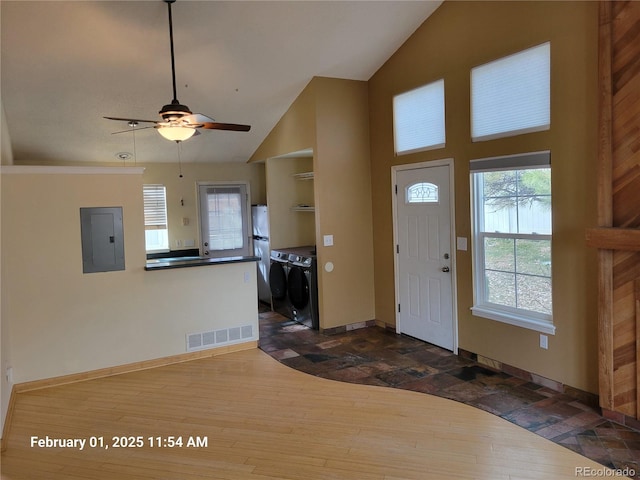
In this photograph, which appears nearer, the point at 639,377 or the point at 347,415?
the point at 639,377

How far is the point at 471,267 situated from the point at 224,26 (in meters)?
3.25

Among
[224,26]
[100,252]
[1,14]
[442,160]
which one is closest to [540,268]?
[442,160]

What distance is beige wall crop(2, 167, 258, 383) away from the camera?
402cm

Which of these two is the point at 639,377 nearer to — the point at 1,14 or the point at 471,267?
the point at 471,267

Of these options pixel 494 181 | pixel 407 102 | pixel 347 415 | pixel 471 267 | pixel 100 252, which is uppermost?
pixel 407 102

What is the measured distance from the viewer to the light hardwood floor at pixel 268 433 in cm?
274

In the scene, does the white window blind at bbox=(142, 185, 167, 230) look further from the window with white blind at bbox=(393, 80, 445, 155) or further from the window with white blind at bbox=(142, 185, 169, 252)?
the window with white blind at bbox=(393, 80, 445, 155)

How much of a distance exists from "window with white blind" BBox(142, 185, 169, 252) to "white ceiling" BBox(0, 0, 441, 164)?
37.3 inches

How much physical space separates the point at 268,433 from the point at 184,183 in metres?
4.85

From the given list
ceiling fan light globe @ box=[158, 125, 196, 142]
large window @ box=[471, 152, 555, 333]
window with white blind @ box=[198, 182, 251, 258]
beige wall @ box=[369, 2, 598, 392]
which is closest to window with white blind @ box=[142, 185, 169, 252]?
window with white blind @ box=[198, 182, 251, 258]

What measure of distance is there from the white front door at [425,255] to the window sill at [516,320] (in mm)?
433

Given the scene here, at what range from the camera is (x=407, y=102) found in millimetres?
5250

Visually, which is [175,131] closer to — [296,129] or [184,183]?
[296,129]

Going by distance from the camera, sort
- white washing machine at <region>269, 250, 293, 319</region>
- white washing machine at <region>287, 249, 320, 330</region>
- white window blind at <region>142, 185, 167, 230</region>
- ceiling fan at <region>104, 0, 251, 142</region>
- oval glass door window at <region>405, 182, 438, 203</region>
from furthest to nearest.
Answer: white window blind at <region>142, 185, 167, 230</region>
white washing machine at <region>269, 250, 293, 319</region>
white washing machine at <region>287, 249, 320, 330</region>
oval glass door window at <region>405, 182, 438, 203</region>
ceiling fan at <region>104, 0, 251, 142</region>
